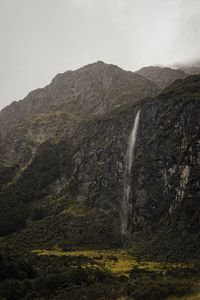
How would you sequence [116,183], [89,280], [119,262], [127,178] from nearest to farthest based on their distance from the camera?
[89,280] < [119,262] < [127,178] < [116,183]

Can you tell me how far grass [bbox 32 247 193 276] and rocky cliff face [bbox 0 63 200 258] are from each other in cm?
663

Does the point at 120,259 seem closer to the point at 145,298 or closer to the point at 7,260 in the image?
the point at 7,260

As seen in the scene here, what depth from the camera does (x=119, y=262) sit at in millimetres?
87000

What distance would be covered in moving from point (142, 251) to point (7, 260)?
114 feet

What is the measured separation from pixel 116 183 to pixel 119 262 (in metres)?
40.7

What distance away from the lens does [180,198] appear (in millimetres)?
101312

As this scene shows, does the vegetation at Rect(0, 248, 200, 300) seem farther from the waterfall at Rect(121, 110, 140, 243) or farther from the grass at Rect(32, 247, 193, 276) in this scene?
the waterfall at Rect(121, 110, 140, 243)

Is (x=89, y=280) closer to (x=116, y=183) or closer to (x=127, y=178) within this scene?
(x=127, y=178)

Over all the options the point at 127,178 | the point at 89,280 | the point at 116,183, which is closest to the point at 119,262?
the point at 89,280

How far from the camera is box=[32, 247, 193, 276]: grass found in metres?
75.9

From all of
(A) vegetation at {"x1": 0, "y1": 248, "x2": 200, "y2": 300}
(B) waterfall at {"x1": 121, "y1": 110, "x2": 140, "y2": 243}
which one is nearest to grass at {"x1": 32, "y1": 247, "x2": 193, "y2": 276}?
(A) vegetation at {"x1": 0, "y1": 248, "x2": 200, "y2": 300}

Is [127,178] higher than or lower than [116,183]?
higher

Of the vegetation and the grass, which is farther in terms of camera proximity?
the grass

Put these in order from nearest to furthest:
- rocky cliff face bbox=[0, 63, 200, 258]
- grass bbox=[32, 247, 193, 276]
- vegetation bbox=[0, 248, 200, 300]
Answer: vegetation bbox=[0, 248, 200, 300]
grass bbox=[32, 247, 193, 276]
rocky cliff face bbox=[0, 63, 200, 258]
